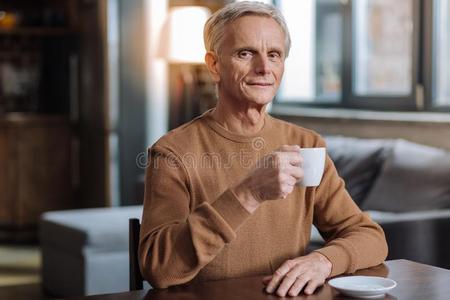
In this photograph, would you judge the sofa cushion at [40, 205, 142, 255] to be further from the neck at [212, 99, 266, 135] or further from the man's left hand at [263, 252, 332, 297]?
the man's left hand at [263, 252, 332, 297]

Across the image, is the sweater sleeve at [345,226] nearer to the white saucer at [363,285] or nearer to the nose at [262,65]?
the white saucer at [363,285]

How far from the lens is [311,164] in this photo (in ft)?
5.03

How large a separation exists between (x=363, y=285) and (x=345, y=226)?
1.07 ft

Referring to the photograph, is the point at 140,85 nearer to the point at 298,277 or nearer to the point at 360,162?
the point at 360,162

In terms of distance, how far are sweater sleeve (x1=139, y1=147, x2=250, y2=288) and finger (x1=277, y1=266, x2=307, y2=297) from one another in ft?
0.40

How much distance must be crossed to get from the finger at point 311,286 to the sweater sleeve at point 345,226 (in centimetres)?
18

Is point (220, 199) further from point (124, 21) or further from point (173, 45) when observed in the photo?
point (124, 21)

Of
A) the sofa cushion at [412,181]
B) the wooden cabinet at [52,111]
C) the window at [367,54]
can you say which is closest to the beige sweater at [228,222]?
the sofa cushion at [412,181]

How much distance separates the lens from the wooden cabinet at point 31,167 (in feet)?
21.1

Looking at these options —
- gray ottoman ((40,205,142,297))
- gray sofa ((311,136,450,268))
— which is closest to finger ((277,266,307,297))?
gray sofa ((311,136,450,268))

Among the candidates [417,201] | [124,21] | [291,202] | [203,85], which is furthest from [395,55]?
[291,202]

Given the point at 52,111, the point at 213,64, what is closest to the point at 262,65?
the point at 213,64

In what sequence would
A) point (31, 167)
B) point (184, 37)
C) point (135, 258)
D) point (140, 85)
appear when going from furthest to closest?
1. point (31, 167)
2. point (140, 85)
3. point (184, 37)
4. point (135, 258)

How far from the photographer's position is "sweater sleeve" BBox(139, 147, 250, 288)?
157 cm
